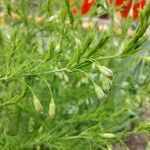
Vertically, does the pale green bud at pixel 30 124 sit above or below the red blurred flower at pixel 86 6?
below

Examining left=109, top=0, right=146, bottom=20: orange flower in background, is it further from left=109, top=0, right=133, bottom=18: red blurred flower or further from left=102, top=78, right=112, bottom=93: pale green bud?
left=102, top=78, right=112, bottom=93: pale green bud

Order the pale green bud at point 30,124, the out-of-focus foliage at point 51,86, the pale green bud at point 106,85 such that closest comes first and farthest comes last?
the pale green bud at point 106,85
the out-of-focus foliage at point 51,86
the pale green bud at point 30,124

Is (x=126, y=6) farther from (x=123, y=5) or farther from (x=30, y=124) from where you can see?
(x=30, y=124)

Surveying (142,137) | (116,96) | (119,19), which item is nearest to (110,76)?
(119,19)

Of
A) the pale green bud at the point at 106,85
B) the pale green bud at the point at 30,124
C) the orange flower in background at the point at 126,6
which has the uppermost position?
the pale green bud at the point at 106,85

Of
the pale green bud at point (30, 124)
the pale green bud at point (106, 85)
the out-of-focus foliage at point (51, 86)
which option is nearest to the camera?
the pale green bud at point (106, 85)

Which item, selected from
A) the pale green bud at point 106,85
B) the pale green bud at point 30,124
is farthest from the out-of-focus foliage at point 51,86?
the pale green bud at point 106,85

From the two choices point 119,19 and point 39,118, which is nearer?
point 39,118

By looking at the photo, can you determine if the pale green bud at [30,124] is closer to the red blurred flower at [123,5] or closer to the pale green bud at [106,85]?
the red blurred flower at [123,5]

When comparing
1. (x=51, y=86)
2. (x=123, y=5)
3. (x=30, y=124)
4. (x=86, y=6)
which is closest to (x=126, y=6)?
(x=123, y=5)

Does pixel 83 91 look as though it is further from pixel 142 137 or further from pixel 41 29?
pixel 142 137

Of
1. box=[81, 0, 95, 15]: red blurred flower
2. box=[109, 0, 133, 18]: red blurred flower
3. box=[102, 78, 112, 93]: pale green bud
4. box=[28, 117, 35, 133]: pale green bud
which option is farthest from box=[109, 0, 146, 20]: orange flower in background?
box=[102, 78, 112, 93]: pale green bud
